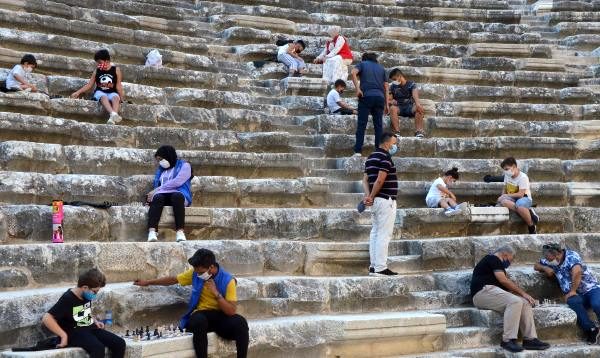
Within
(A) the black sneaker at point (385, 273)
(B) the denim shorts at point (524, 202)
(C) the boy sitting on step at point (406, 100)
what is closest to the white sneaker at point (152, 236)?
(A) the black sneaker at point (385, 273)

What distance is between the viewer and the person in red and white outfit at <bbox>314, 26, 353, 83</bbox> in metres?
13.4

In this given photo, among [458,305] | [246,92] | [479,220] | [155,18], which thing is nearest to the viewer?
[458,305]

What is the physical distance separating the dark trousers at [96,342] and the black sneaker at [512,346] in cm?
399

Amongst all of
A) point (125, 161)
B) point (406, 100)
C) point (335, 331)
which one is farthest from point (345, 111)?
point (335, 331)

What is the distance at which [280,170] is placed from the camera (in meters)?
10.8

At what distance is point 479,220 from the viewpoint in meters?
10.7

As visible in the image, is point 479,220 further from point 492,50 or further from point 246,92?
point 492,50

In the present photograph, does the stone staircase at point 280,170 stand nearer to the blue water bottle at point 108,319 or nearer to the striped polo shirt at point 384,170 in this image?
the blue water bottle at point 108,319

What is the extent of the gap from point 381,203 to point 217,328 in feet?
8.32

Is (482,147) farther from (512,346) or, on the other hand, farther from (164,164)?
(164,164)

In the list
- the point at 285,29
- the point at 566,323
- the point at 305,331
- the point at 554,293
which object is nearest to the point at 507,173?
the point at 554,293

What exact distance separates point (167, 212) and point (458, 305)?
3.21m

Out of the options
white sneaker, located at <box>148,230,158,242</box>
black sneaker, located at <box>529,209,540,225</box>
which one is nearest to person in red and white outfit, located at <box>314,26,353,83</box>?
black sneaker, located at <box>529,209,540,225</box>

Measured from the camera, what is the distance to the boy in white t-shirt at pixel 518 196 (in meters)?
10.8
